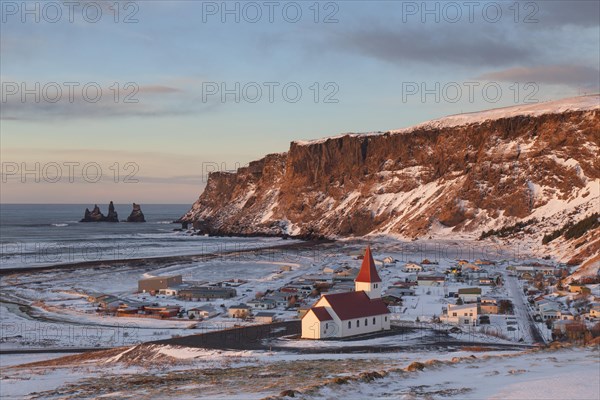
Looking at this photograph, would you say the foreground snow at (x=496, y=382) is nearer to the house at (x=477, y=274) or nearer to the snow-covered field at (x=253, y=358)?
the snow-covered field at (x=253, y=358)

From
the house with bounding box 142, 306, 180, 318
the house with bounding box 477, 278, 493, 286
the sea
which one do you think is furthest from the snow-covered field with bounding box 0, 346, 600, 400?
the sea

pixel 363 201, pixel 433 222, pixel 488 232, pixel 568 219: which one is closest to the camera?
pixel 568 219

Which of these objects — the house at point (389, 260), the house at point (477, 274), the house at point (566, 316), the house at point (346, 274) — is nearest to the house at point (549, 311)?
the house at point (566, 316)

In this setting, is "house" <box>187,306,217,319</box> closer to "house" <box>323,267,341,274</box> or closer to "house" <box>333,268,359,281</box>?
"house" <box>333,268,359,281</box>

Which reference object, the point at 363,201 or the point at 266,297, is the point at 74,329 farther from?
the point at 363,201

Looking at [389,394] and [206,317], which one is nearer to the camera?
[389,394]

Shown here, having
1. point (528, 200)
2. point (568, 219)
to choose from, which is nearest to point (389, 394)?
point (568, 219)

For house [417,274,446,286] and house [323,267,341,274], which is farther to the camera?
house [323,267,341,274]
